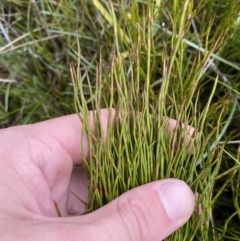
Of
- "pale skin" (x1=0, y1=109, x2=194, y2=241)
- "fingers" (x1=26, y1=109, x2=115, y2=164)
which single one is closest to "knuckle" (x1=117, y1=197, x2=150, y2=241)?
"pale skin" (x1=0, y1=109, x2=194, y2=241)

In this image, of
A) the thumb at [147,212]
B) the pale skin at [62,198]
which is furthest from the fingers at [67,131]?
the thumb at [147,212]

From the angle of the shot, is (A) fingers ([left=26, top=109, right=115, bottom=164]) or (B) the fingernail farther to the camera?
(A) fingers ([left=26, top=109, right=115, bottom=164])

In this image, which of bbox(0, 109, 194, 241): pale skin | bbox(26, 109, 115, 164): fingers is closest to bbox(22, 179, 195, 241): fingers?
bbox(0, 109, 194, 241): pale skin

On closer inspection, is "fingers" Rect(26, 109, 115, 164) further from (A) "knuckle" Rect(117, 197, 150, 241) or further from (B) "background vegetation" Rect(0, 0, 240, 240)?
(A) "knuckle" Rect(117, 197, 150, 241)

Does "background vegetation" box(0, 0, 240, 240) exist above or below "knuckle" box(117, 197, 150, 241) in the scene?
above

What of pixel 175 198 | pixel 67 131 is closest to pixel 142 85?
pixel 67 131

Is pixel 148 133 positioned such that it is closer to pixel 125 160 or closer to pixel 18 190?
pixel 125 160

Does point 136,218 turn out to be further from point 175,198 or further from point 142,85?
point 142,85
